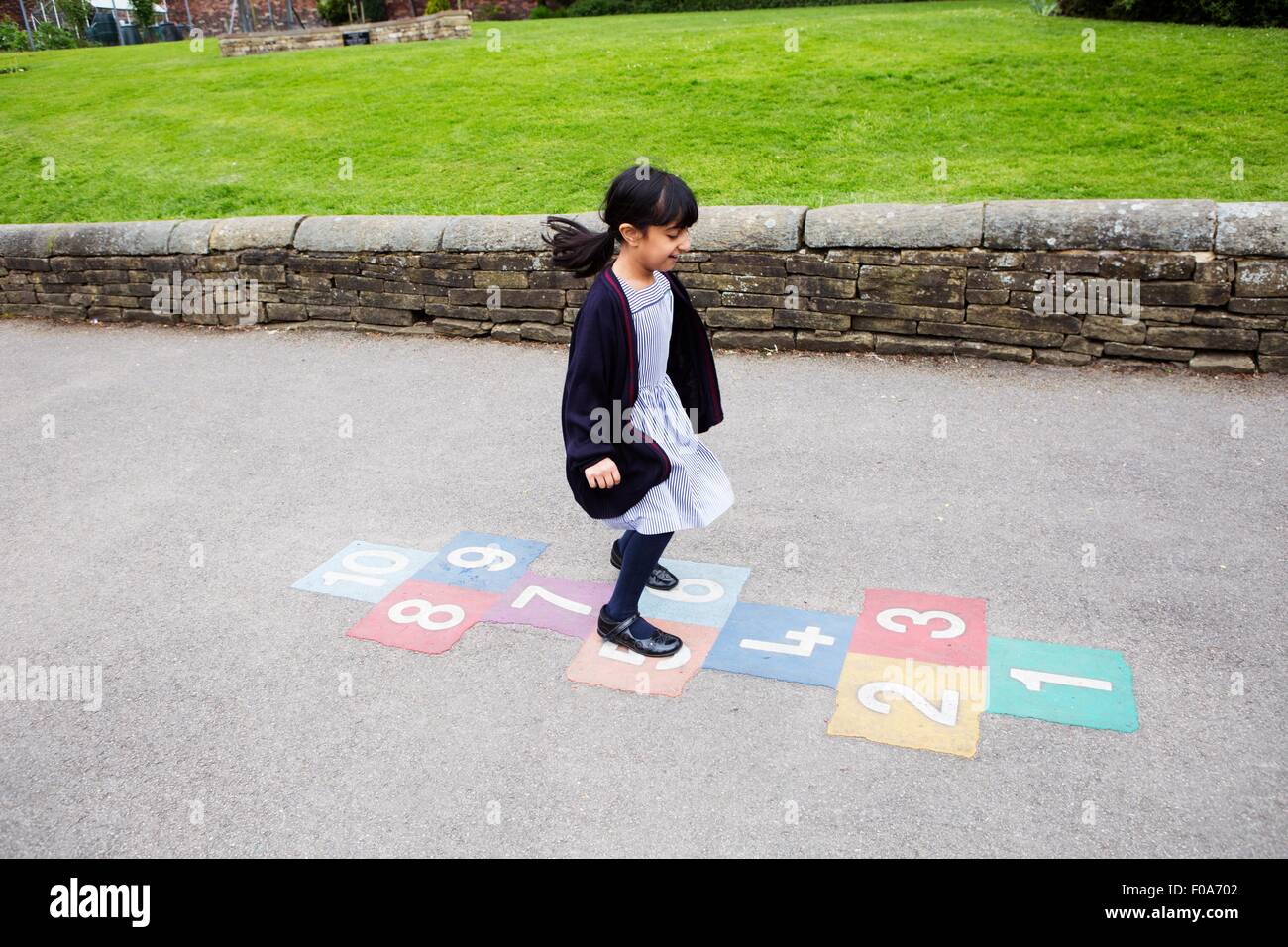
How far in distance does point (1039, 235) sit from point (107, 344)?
7943 mm

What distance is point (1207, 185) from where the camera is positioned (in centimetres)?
740

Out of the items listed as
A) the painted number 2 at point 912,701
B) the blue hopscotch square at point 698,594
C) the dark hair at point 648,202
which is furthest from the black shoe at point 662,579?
the dark hair at point 648,202

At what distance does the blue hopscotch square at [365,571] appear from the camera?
4668 millimetres

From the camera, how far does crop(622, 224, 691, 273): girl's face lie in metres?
3.52

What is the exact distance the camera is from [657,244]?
3.55 m

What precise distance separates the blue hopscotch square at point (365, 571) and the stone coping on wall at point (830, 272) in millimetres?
3363

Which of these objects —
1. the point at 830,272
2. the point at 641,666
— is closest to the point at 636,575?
the point at 641,666

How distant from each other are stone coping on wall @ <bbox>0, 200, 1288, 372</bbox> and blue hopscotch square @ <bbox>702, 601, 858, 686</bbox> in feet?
11.4

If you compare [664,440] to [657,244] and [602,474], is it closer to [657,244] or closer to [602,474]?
[602,474]

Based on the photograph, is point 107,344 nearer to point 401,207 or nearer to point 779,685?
point 401,207

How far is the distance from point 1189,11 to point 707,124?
7.44 m

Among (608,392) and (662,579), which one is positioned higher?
(608,392)
